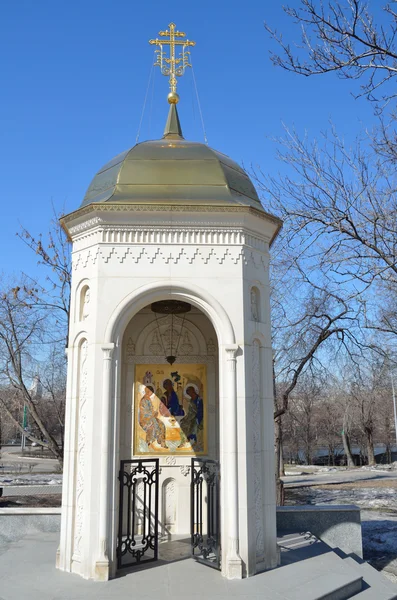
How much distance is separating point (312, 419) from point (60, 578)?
143 feet

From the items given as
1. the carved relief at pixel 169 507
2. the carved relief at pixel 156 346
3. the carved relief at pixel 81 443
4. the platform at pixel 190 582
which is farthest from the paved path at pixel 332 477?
the carved relief at pixel 81 443

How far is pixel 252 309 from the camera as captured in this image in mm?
7449

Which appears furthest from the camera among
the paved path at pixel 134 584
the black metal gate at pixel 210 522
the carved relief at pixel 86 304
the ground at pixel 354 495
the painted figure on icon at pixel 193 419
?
the ground at pixel 354 495

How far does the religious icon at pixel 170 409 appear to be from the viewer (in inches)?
329

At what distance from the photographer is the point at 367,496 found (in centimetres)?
1962

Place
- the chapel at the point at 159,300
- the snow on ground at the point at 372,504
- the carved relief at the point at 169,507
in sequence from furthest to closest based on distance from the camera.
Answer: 1. the snow on ground at the point at 372,504
2. the carved relief at the point at 169,507
3. the chapel at the point at 159,300

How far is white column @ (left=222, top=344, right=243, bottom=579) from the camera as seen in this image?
6.27 m

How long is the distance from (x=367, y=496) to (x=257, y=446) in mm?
15019

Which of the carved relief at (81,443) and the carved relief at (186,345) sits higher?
the carved relief at (186,345)

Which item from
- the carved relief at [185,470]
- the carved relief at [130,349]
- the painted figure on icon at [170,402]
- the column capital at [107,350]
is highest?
the carved relief at [130,349]

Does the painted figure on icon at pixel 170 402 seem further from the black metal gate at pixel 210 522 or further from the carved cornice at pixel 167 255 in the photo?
the carved cornice at pixel 167 255

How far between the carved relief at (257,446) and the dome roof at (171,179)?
2242 mm

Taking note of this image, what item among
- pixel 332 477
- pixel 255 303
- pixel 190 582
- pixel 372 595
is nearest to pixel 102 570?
pixel 190 582

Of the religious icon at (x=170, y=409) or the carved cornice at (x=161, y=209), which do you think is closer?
the carved cornice at (x=161, y=209)
